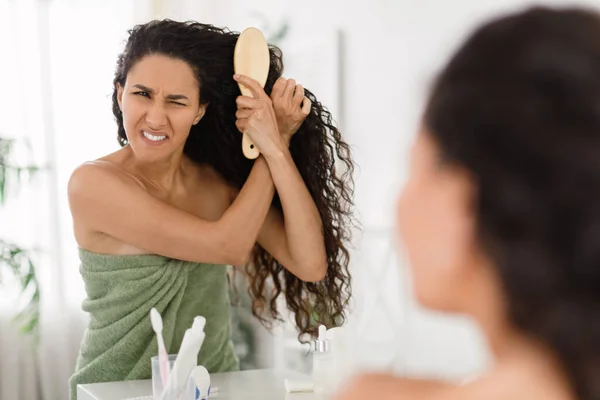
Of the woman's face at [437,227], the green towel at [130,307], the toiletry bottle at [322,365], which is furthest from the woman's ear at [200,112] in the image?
the woman's face at [437,227]

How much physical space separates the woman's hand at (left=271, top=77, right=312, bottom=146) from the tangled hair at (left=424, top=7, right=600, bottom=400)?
3.01ft

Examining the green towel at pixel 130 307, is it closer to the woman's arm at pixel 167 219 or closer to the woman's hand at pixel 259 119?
the woman's arm at pixel 167 219

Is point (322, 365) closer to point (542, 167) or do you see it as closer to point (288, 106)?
point (288, 106)

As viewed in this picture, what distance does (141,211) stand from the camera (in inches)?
51.1

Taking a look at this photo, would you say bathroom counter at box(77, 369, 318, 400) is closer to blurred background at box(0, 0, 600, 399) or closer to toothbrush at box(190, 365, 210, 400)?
toothbrush at box(190, 365, 210, 400)

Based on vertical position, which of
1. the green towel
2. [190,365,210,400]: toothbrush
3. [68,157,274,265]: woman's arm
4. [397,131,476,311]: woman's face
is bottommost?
[190,365,210,400]: toothbrush

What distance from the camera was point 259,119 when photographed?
1292 mm

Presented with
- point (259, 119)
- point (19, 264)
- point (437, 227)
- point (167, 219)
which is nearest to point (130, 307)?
point (167, 219)

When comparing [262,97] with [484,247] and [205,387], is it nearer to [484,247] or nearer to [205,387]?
[205,387]

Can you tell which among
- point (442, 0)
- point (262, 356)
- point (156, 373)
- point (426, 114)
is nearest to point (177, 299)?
point (156, 373)

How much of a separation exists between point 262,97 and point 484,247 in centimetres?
94

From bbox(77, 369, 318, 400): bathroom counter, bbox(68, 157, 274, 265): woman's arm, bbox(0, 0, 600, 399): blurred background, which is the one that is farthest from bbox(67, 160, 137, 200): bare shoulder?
bbox(0, 0, 600, 399): blurred background

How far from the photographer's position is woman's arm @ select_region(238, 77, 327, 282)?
1.31m

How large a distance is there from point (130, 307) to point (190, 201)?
24cm
